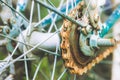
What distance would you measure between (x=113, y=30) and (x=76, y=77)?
0.63 m

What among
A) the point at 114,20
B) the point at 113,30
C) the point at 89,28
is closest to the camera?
the point at 89,28

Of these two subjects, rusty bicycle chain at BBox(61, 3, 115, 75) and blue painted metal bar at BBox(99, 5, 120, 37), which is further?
blue painted metal bar at BBox(99, 5, 120, 37)

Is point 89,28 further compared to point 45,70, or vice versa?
point 45,70

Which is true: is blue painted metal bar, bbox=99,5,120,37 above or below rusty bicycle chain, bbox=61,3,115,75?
above

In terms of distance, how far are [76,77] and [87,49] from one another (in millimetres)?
122

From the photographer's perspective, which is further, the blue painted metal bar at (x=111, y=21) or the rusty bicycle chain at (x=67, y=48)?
the blue painted metal bar at (x=111, y=21)

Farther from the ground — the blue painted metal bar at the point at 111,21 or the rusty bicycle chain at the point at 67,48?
the blue painted metal bar at the point at 111,21

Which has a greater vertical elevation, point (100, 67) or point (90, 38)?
point (90, 38)

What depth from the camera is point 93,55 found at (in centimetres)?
124

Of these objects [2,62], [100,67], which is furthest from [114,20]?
[100,67]

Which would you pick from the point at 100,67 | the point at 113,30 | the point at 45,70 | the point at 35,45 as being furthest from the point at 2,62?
the point at 100,67

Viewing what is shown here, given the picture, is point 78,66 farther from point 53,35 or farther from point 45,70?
point 45,70

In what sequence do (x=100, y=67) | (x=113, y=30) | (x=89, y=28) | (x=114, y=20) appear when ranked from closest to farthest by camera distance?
(x=89, y=28) < (x=114, y=20) < (x=113, y=30) < (x=100, y=67)

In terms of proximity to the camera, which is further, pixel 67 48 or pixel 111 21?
pixel 111 21
